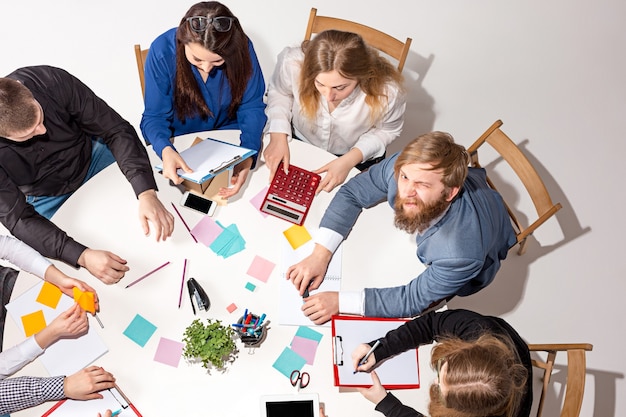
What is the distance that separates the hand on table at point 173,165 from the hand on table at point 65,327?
54cm

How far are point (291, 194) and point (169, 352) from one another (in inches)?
27.4

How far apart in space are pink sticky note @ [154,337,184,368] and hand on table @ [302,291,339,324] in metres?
0.43

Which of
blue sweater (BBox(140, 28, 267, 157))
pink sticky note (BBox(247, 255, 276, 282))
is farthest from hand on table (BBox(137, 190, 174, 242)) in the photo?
pink sticky note (BBox(247, 255, 276, 282))

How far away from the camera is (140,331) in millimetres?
1741

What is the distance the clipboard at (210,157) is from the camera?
6.01 ft

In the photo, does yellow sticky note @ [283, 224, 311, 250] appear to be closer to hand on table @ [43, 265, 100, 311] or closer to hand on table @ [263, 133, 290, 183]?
hand on table @ [263, 133, 290, 183]

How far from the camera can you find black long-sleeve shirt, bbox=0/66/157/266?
185 centimetres

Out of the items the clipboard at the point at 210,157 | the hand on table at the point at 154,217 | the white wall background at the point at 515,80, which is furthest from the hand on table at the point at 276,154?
the white wall background at the point at 515,80

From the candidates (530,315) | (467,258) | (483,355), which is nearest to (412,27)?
(530,315)

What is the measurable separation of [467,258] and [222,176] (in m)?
0.94

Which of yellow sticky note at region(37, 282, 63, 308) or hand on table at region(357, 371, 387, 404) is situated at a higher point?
yellow sticky note at region(37, 282, 63, 308)

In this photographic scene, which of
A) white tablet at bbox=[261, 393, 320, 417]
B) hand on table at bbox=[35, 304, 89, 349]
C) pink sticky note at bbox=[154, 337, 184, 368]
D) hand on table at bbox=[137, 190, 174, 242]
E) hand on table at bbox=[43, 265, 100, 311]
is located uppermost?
hand on table at bbox=[137, 190, 174, 242]

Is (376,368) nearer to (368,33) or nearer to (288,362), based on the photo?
(288,362)

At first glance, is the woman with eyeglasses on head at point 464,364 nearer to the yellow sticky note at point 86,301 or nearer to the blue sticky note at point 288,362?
the blue sticky note at point 288,362
